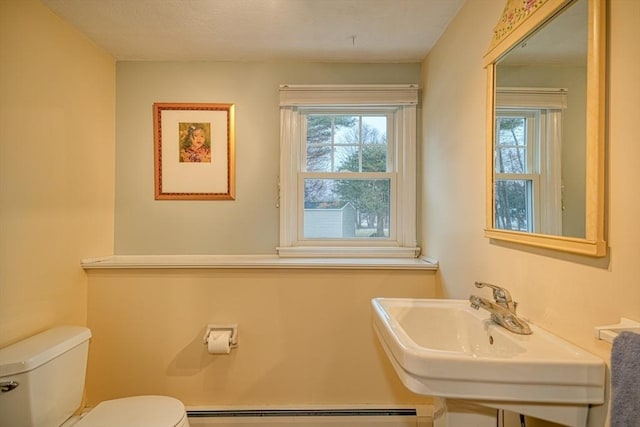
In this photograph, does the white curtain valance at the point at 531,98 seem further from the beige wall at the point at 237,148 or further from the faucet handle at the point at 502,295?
the beige wall at the point at 237,148

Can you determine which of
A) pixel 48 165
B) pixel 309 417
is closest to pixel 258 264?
pixel 309 417

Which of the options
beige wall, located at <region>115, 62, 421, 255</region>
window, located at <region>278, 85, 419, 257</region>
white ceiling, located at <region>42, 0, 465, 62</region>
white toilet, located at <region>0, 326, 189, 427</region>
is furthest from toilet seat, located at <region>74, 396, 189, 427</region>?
white ceiling, located at <region>42, 0, 465, 62</region>

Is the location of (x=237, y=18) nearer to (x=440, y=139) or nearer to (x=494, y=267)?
(x=440, y=139)

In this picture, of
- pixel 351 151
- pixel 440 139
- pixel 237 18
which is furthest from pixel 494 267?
pixel 237 18

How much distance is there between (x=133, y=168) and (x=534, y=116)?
2.11m

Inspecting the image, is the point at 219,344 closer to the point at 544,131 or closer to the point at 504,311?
the point at 504,311

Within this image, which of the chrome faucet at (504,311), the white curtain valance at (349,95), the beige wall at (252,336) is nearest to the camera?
the chrome faucet at (504,311)

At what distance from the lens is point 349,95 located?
79.7 inches

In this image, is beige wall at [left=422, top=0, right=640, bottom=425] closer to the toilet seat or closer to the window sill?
the window sill

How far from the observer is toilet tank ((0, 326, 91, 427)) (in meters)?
1.22

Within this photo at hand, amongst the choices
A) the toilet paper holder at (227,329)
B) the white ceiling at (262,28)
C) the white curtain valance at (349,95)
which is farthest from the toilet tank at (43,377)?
the white curtain valance at (349,95)

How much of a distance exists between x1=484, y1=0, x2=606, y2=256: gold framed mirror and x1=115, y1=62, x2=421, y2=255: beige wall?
100cm

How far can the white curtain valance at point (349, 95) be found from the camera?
2012 millimetres

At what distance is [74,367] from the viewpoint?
4.80 feet
